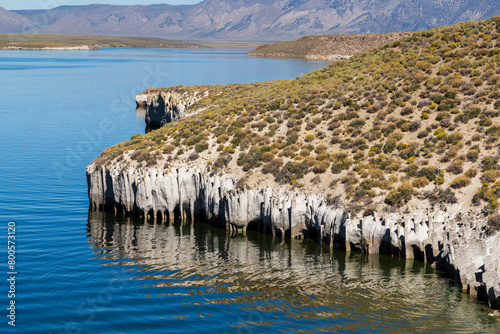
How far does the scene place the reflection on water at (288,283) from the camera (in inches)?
1174

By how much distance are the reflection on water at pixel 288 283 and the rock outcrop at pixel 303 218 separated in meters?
1.11

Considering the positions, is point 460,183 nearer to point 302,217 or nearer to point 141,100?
point 302,217

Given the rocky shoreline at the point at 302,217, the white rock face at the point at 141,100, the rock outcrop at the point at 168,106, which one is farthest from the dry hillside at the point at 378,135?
the white rock face at the point at 141,100

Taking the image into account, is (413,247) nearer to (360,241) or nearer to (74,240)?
(360,241)

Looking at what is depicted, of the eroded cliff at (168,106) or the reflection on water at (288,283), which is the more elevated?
the eroded cliff at (168,106)

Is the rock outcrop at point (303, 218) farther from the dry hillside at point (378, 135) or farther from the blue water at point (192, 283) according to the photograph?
the dry hillside at point (378, 135)

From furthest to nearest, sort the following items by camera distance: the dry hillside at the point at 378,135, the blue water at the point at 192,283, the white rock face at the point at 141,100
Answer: the white rock face at the point at 141,100
the dry hillside at the point at 378,135
the blue water at the point at 192,283

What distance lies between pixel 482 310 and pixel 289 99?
3497 cm

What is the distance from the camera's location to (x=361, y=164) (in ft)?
150

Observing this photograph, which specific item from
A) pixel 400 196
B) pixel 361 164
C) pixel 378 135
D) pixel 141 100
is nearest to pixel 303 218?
pixel 361 164

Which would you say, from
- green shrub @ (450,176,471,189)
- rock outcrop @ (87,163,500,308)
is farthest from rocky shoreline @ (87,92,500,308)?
green shrub @ (450,176,471,189)

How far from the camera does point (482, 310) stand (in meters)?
30.4

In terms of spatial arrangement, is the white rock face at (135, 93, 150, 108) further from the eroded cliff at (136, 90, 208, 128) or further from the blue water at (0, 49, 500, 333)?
the blue water at (0, 49, 500, 333)

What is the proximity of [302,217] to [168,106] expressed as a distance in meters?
62.6
